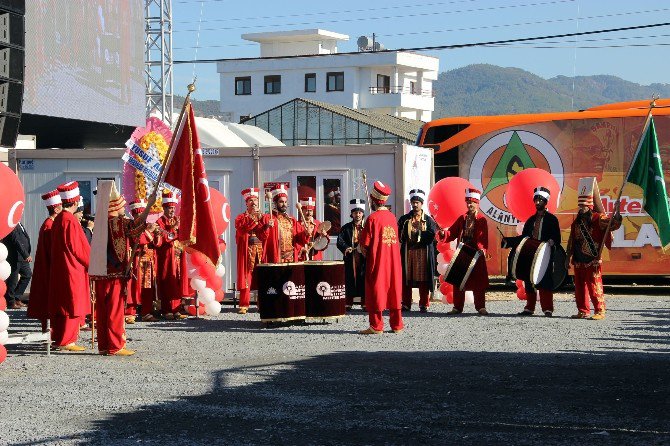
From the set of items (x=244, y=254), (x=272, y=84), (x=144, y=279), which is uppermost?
(x=272, y=84)

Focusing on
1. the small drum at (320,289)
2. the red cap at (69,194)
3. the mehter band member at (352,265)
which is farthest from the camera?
the mehter band member at (352,265)

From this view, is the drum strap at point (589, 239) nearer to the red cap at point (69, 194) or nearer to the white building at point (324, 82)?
the red cap at point (69, 194)

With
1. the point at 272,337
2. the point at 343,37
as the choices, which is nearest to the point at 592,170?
the point at 272,337

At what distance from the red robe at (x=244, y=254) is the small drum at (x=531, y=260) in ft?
11.9

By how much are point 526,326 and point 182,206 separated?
516 cm

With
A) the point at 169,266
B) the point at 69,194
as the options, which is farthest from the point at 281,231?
the point at 69,194

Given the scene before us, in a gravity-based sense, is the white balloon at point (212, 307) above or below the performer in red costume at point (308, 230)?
below

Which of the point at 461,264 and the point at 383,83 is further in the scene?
the point at 383,83

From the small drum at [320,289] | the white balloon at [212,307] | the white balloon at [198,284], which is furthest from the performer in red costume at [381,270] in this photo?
the white balloon at [198,284]

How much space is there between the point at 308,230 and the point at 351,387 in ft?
23.9

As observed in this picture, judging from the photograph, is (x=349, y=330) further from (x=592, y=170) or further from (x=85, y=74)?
(x=85, y=74)

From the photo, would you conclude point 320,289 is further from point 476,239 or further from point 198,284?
point 476,239

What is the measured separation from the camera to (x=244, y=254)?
18.5m

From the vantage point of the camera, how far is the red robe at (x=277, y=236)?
17.7 meters
